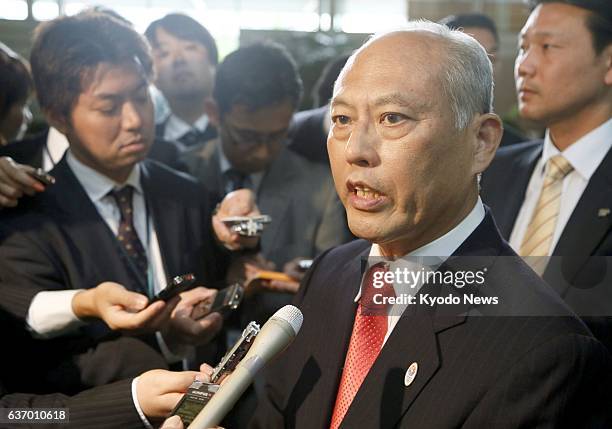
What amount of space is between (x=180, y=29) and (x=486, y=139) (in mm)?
2774

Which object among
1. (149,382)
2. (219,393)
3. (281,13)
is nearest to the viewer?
(219,393)

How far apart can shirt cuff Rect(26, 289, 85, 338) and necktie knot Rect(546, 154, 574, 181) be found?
1536mm

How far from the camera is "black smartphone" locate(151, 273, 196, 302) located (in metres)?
1.96

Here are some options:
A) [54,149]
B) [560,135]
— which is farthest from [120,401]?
[560,135]

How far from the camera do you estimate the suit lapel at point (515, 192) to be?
107 inches

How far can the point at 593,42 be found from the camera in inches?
106

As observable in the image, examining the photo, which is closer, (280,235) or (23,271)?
(23,271)

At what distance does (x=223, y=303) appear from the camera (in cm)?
216

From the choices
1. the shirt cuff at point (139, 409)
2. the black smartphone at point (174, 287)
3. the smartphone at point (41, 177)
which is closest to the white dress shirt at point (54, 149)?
the smartphone at point (41, 177)

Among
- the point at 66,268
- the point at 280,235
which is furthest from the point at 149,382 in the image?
the point at 280,235

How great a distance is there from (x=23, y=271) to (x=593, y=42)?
74.9 inches

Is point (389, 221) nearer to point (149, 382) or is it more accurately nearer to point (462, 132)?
point (462, 132)

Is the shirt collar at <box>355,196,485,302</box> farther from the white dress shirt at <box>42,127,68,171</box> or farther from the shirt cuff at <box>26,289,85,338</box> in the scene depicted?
the white dress shirt at <box>42,127,68,171</box>

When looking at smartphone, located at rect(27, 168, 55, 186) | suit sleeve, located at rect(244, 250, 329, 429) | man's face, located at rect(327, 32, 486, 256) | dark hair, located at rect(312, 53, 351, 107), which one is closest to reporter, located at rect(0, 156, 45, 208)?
smartphone, located at rect(27, 168, 55, 186)
